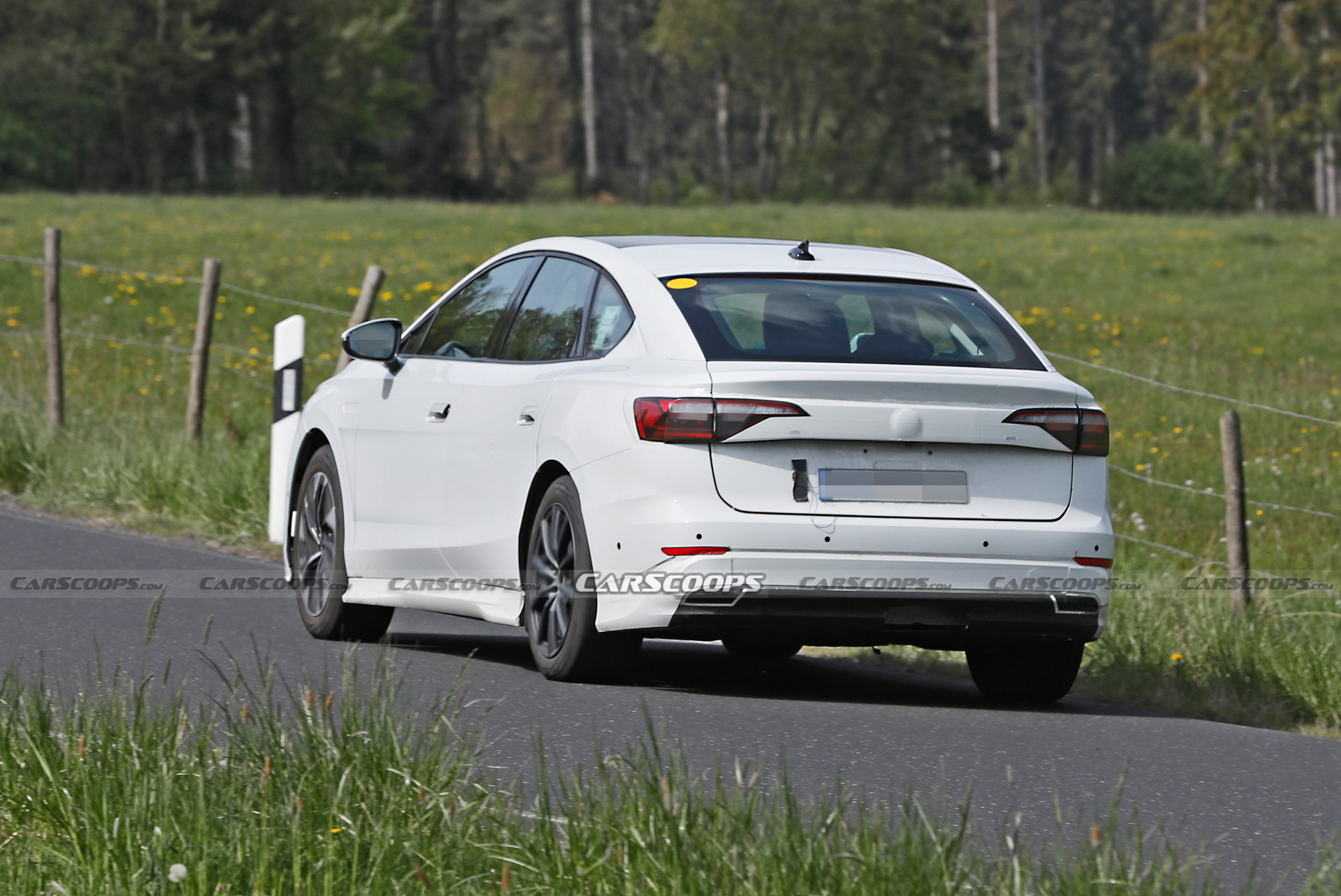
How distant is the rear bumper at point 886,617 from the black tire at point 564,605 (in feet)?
0.91

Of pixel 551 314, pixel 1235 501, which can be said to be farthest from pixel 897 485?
pixel 1235 501

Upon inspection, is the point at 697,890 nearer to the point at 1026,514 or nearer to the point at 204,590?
the point at 1026,514

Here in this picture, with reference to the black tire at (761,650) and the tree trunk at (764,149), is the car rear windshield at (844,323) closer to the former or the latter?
the black tire at (761,650)

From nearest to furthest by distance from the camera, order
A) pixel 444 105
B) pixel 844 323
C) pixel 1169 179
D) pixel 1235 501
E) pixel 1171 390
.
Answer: pixel 844 323 < pixel 1235 501 < pixel 1171 390 < pixel 444 105 < pixel 1169 179

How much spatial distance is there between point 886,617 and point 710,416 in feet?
2.95

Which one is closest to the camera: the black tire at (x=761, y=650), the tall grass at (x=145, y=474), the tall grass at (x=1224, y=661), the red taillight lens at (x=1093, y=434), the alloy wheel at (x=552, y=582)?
the red taillight lens at (x=1093, y=434)

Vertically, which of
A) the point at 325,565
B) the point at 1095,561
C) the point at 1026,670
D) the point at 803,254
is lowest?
the point at 1026,670

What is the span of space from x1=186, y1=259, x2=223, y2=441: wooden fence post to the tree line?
174ft

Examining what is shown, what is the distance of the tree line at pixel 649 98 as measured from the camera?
69.8 m

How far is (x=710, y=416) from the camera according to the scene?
22.0 ft

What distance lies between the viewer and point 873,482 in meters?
6.81

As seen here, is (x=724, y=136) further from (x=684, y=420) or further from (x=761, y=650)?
(x=684, y=420)

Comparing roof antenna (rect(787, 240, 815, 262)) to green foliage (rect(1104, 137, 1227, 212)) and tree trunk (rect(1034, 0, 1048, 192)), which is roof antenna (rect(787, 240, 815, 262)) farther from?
tree trunk (rect(1034, 0, 1048, 192))

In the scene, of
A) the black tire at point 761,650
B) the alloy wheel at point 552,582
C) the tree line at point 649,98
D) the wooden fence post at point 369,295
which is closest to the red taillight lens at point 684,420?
the alloy wheel at point 552,582
